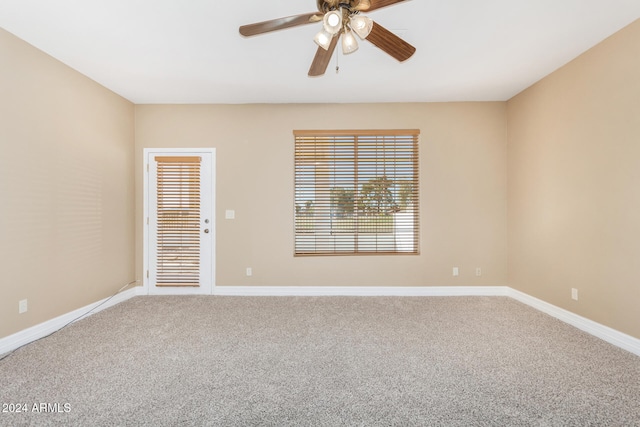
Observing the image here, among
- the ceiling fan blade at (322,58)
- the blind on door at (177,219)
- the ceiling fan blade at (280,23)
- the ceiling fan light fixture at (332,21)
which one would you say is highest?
the ceiling fan blade at (280,23)

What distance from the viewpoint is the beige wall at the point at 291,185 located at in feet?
12.5

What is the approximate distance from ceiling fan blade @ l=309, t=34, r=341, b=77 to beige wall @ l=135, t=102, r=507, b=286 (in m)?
1.70

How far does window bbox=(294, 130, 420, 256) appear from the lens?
151 inches

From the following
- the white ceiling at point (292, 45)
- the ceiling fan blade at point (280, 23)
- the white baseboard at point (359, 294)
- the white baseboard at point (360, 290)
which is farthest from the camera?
the white baseboard at point (360, 290)

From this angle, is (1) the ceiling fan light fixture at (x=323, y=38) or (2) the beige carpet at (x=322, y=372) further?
(1) the ceiling fan light fixture at (x=323, y=38)

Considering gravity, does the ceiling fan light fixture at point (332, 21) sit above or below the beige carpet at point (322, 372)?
above

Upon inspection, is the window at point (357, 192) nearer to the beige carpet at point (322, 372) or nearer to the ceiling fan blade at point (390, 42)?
the beige carpet at point (322, 372)

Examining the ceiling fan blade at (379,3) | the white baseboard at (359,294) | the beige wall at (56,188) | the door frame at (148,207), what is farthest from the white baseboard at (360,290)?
the ceiling fan blade at (379,3)

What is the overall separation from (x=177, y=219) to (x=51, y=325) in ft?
5.46

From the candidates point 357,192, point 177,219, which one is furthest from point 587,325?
point 177,219

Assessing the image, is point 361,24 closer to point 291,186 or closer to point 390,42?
point 390,42

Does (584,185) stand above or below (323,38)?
below

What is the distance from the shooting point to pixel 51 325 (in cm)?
268

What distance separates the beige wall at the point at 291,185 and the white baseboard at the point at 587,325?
20.1 inches
